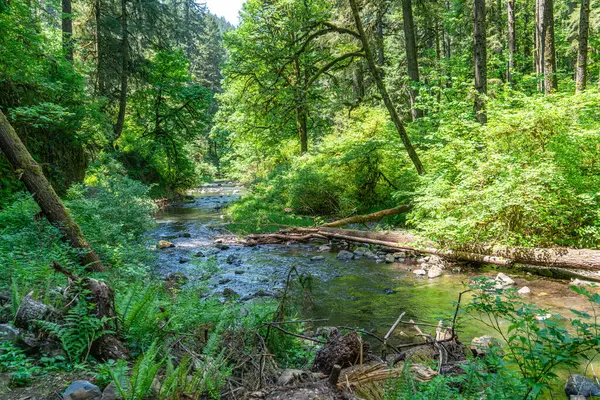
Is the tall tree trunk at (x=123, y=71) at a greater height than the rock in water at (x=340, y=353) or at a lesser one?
greater

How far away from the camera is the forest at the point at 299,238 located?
2.84 m

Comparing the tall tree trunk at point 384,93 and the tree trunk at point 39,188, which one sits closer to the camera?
the tree trunk at point 39,188

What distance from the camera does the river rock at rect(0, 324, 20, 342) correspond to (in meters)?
2.89

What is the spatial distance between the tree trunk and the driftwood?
7.02 meters

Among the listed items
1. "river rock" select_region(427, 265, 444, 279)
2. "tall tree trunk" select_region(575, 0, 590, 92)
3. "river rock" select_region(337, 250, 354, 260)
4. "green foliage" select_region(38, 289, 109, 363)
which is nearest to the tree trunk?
"green foliage" select_region(38, 289, 109, 363)

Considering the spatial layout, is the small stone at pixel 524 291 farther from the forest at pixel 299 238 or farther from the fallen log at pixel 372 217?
the fallen log at pixel 372 217

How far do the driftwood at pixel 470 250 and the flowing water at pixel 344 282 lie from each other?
38 cm

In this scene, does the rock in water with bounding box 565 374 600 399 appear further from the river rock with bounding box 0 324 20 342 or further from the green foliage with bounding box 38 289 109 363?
the river rock with bounding box 0 324 20 342

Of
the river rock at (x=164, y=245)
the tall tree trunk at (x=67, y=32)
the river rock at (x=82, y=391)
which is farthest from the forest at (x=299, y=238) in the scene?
the tall tree trunk at (x=67, y=32)

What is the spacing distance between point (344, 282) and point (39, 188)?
591 cm

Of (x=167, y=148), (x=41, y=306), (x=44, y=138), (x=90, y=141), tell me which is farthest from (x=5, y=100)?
(x=167, y=148)

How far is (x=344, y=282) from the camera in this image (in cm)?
795

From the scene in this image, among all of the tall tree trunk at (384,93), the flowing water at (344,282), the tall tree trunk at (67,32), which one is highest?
the tall tree trunk at (67,32)

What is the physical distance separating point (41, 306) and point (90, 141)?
1081cm
